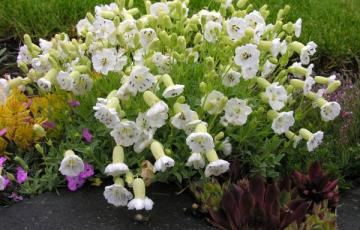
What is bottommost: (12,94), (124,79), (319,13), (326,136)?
(319,13)

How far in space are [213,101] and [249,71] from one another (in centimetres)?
24

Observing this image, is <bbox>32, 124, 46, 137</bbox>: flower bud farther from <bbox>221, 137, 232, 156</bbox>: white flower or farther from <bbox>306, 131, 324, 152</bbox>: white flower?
<bbox>306, 131, 324, 152</bbox>: white flower

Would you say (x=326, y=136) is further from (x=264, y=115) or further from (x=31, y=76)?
(x=31, y=76)

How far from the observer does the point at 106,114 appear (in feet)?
11.3

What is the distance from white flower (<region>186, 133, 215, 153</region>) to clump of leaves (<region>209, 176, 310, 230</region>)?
24cm

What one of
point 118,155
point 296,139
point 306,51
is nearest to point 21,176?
point 118,155

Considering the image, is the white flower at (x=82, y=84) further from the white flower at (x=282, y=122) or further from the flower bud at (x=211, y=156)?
the white flower at (x=282, y=122)

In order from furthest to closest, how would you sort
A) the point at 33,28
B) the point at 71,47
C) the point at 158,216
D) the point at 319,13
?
the point at 319,13, the point at 33,28, the point at 71,47, the point at 158,216

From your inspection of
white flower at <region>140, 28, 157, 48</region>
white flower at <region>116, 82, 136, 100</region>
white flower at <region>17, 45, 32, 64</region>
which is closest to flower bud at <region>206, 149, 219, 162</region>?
white flower at <region>116, 82, 136, 100</region>

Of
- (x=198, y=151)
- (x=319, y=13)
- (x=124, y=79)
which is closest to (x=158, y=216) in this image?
(x=198, y=151)

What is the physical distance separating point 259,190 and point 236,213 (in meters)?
0.17

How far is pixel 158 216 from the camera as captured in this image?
12.0 ft

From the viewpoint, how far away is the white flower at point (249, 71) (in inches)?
141

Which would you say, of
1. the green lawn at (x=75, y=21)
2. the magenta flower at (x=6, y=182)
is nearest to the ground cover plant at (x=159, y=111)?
the magenta flower at (x=6, y=182)
